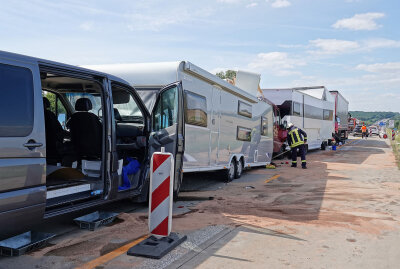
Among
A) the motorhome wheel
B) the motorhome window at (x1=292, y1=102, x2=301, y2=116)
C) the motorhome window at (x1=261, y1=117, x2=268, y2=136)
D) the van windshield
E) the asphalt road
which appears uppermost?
the motorhome window at (x1=292, y1=102, x2=301, y2=116)

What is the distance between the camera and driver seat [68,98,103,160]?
555 centimetres

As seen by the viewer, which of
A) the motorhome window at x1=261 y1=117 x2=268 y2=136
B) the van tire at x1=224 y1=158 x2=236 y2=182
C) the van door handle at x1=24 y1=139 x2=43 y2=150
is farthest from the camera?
the motorhome window at x1=261 y1=117 x2=268 y2=136

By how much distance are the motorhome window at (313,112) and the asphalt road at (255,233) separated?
37.1 ft

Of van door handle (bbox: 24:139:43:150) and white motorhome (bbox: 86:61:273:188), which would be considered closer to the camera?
van door handle (bbox: 24:139:43:150)

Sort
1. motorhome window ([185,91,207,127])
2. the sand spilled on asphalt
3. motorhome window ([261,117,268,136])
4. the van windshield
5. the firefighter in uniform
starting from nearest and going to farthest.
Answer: the sand spilled on asphalt, the van windshield, motorhome window ([185,91,207,127]), motorhome window ([261,117,268,136]), the firefighter in uniform

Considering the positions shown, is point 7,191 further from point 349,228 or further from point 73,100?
point 349,228

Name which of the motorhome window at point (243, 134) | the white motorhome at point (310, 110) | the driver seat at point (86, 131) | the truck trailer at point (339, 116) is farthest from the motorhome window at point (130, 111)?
the truck trailer at point (339, 116)

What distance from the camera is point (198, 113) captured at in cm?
796

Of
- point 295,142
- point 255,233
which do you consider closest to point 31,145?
point 255,233

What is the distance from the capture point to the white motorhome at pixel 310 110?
17.9m

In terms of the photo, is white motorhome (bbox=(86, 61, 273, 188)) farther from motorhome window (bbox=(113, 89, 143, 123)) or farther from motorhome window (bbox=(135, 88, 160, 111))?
motorhome window (bbox=(113, 89, 143, 123))

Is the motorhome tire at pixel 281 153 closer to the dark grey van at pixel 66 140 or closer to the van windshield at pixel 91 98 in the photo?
the dark grey van at pixel 66 140

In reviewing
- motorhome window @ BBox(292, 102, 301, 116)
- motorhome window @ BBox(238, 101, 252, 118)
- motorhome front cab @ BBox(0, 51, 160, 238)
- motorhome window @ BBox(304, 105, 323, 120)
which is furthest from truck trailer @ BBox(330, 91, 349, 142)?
motorhome front cab @ BBox(0, 51, 160, 238)

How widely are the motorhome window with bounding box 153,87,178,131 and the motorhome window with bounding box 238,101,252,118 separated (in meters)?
4.20
